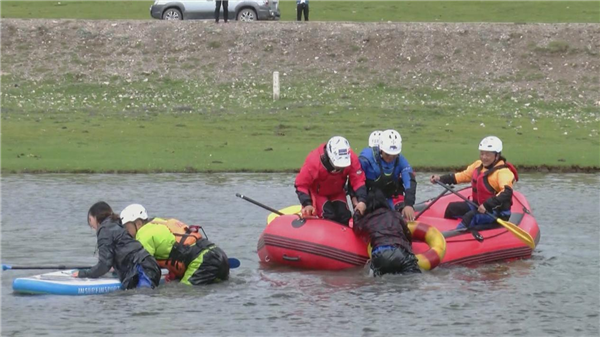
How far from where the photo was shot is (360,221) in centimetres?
1440

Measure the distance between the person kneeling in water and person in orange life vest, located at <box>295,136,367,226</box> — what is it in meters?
0.21

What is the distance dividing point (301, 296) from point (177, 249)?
1.50m

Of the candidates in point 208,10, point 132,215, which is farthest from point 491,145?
point 208,10

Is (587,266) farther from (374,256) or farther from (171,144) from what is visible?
(171,144)

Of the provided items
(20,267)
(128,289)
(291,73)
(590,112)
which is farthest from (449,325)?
(291,73)

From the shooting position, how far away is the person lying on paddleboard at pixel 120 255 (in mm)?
12719

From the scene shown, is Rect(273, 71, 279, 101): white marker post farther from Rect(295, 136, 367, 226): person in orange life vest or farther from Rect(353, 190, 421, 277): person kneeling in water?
Rect(353, 190, 421, 277): person kneeling in water

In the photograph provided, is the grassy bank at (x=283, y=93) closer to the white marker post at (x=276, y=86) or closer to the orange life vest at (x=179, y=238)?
the white marker post at (x=276, y=86)

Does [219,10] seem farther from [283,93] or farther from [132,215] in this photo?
[132,215]

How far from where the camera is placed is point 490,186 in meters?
15.7

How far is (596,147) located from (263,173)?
7.61m

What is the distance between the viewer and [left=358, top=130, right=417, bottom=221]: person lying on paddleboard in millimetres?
14945

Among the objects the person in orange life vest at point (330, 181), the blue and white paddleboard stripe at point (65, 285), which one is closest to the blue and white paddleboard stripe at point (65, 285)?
the blue and white paddleboard stripe at point (65, 285)

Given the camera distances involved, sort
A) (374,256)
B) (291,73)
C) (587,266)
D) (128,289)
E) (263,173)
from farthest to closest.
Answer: (291,73) < (263,173) < (587,266) < (374,256) < (128,289)
